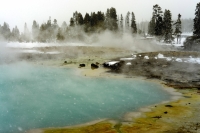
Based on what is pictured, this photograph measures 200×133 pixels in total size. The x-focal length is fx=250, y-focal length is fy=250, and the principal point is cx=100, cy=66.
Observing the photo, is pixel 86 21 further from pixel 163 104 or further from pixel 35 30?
pixel 163 104

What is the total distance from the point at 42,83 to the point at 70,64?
46.0ft

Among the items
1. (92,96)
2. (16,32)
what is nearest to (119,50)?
(92,96)

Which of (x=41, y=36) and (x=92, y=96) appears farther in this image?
(x=41, y=36)

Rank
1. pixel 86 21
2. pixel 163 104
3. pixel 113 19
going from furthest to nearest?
1. pixel 113 19
2. pixel 86 21
3. pixel 163 104

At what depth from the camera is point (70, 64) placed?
138 ft

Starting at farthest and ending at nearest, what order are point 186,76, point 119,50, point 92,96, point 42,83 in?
point 119,50
point 186,76
point 42,83
point 92,96

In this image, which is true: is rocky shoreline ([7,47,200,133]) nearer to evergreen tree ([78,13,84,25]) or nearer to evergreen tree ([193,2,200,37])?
evergreen tree ([193,2,200,37])

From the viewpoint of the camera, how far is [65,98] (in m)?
22.2

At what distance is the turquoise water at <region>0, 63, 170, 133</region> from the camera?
56.0ft

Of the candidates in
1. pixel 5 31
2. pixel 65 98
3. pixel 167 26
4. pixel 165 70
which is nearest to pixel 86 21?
pixel 167 26

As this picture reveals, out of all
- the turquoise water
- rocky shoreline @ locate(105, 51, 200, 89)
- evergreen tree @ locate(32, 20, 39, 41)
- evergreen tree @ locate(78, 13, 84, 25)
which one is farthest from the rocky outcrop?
evergreen tree @ locate(32, 20, 39, 41)

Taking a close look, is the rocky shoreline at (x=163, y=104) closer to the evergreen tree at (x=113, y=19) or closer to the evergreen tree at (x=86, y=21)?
the evergreen tree at (x=86, y=21)

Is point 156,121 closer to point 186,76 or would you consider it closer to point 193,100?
point 193,100

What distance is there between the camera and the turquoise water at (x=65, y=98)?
1708 centimetres
